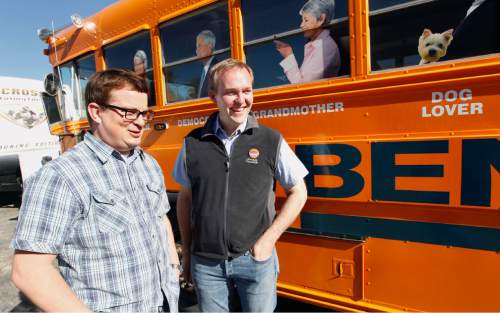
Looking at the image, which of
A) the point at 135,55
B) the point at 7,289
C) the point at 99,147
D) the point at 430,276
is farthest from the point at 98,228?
the point at 7,289

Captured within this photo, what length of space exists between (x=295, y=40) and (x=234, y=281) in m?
1.56

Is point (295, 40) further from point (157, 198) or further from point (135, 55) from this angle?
point (135, 55)

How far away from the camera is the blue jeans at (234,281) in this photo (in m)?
1.49

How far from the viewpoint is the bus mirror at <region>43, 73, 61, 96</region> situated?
12.6 feet

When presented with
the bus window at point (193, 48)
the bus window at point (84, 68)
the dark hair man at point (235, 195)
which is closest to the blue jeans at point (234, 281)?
the dark hair man at point (235, 195)

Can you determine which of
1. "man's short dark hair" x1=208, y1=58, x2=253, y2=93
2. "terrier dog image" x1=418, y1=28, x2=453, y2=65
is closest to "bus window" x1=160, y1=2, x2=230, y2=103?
"man's short dark hair" x1=208, y1=58, x2=253, y2=93

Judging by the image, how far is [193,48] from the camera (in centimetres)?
253

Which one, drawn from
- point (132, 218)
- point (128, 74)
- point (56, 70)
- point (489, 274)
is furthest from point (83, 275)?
point (56, 70)

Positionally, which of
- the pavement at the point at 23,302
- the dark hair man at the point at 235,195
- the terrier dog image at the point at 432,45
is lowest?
the pavement at the point at 23,302

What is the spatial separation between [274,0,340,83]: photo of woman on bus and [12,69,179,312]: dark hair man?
1192 millimetres

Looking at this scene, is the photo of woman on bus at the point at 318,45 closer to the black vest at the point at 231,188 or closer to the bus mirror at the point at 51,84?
the black vest at the point at 231,188

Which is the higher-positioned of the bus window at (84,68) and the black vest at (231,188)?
the bus window at (84,68)

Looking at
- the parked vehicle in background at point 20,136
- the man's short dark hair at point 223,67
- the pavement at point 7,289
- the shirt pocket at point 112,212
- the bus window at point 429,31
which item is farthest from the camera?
the parked vehicle in background at point 20,136

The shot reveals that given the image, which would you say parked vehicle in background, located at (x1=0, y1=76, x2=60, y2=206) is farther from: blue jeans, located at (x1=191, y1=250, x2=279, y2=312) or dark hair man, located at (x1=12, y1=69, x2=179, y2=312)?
dark hair man, located at (x1=12, y1=69, x2=179, y2=312)
